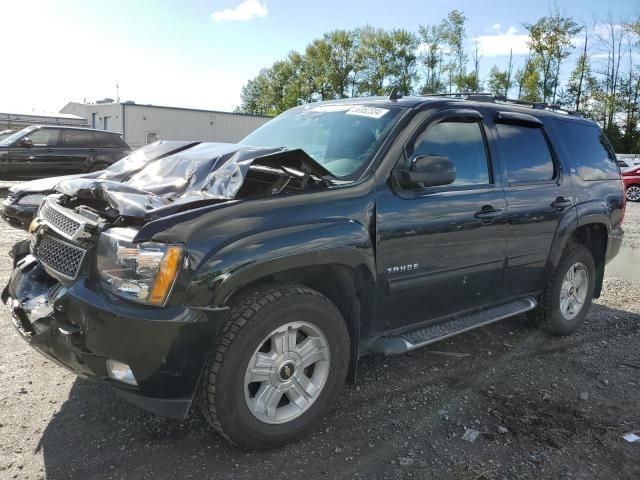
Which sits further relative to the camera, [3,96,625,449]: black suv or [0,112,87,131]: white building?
[0,112,87,131]: white building

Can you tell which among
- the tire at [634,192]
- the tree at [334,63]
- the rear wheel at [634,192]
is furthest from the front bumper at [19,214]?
the tree at [334,63]

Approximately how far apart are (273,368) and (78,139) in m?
13.4

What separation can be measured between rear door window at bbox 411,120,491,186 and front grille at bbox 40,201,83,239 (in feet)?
6.83

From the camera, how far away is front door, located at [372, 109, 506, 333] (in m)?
3.21

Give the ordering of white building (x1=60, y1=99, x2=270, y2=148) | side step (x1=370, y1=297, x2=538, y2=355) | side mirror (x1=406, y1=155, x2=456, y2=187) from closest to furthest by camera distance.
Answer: side mirror (x1=406, y1=155, x2=456, y2=187) < side step (x1=370, y1=297, x2=538, y2=355) < white building (x1=60, y1=99, x2=270, y2=148)

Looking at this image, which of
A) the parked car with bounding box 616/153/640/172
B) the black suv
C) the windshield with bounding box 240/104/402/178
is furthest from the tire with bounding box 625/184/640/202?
the windshield with bounding box 240/104/402/178

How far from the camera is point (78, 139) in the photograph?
14.2 meters

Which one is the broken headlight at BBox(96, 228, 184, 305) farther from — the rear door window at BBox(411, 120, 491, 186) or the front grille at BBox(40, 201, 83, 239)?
the rear door window at BBox(411, 120, 491, 186)

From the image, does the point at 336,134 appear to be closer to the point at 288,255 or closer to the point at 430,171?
the point at 430,171

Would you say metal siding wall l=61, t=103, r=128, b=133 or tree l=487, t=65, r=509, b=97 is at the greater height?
tree l=487, t=65, r=509, b=97

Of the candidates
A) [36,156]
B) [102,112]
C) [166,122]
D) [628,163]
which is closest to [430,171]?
[36,156]

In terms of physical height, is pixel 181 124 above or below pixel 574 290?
above

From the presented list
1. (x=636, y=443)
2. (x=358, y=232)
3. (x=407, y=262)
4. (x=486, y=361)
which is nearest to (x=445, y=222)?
(x=407, y=262)

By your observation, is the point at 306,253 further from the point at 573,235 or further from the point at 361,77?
the point at 361,77
